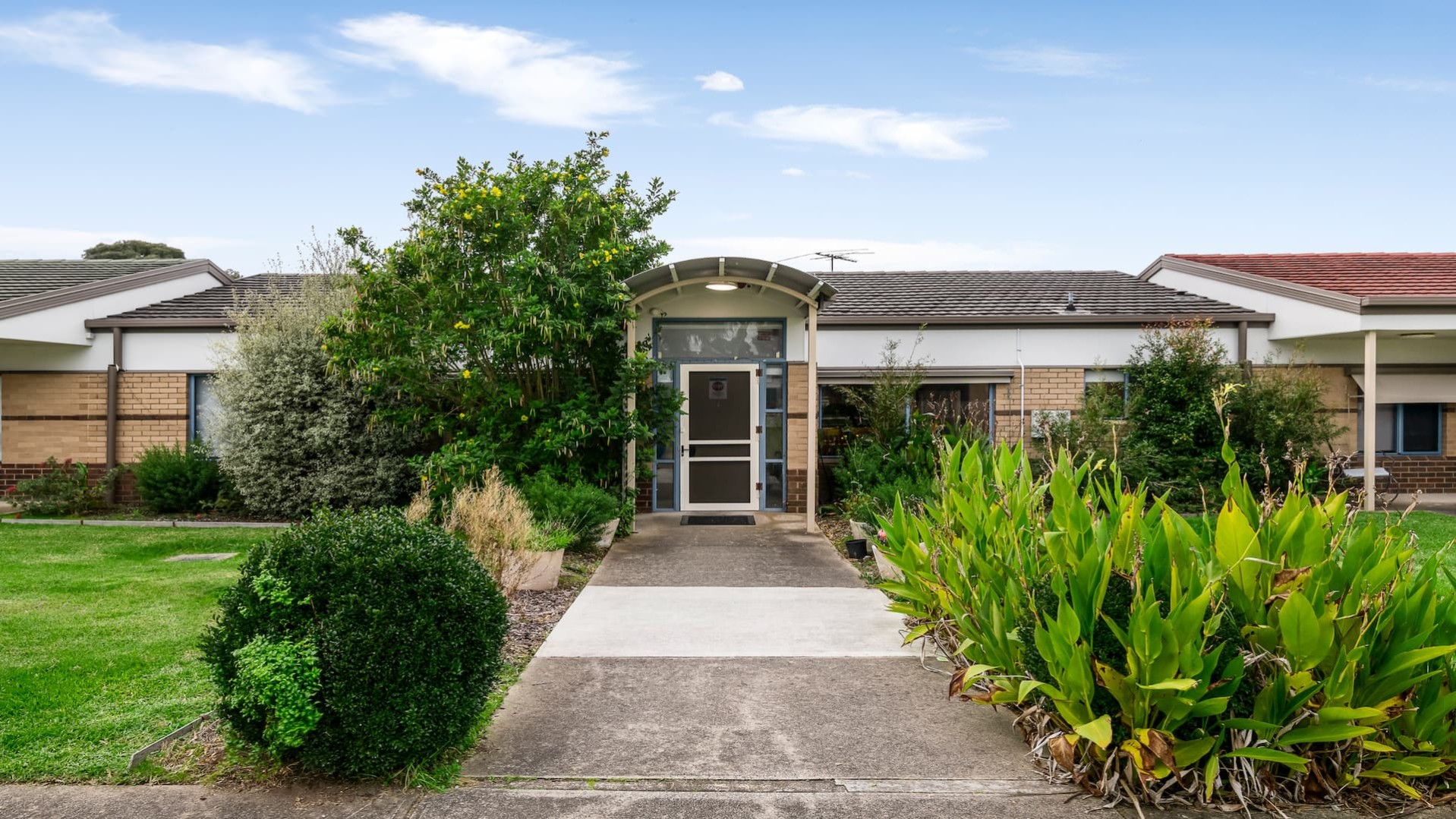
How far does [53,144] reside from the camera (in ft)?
46.0

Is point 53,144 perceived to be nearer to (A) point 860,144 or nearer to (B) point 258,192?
(B) point 258,192

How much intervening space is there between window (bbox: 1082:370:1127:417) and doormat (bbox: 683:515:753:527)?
5.46 meters

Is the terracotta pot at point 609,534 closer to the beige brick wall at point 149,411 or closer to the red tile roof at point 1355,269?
the beige brick wall at point 149,411

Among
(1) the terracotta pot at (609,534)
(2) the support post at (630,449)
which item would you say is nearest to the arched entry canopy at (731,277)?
(2) the support post at (630,449)

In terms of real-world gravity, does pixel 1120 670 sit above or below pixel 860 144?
below

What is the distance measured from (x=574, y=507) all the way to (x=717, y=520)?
3612mm

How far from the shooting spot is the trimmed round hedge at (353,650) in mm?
3783

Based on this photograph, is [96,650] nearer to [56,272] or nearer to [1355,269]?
[56,272]

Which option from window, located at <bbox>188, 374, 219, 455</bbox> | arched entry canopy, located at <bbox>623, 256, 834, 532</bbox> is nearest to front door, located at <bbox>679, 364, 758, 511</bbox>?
arched entry canopy, located at <bbox>623, 256, 834, 532</bbox>

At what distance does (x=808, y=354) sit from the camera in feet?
41.4

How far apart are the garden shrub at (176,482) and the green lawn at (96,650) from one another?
2.75m

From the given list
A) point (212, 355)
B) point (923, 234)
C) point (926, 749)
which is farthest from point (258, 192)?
point (926, 749)

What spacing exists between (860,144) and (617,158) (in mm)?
6044

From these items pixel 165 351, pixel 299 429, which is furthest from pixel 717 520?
pixel 165 351
